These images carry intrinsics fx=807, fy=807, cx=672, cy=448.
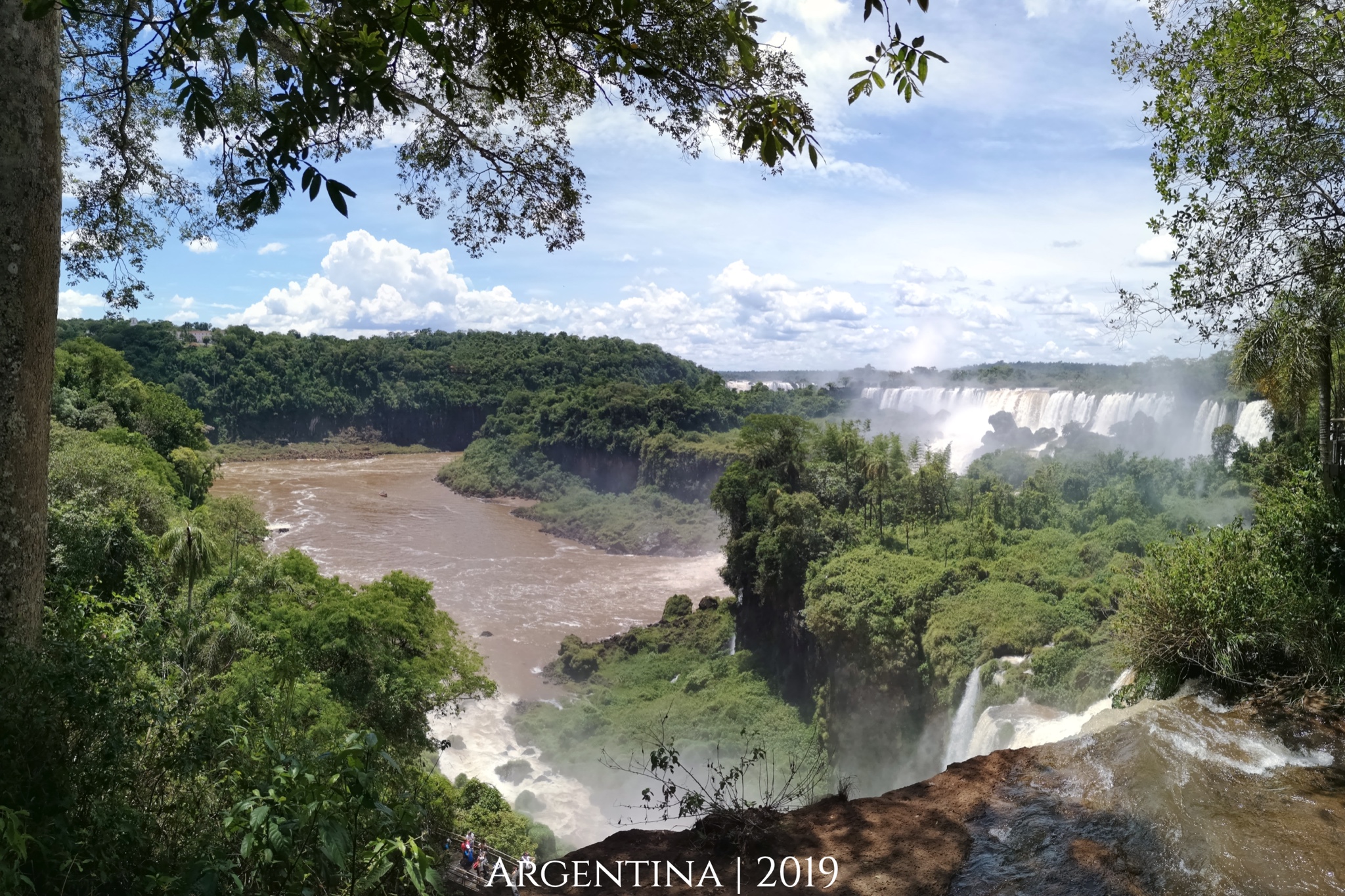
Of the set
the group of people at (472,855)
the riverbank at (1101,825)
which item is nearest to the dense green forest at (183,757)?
the group of people at (472,855)

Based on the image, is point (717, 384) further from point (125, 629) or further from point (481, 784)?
point (125, 629)

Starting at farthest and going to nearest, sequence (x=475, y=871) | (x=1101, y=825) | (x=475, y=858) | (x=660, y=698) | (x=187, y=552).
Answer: (x=660, y=698)
(x=187, y=552)
(x=475, y=858)
(x=475, y=871)
(x=1101, y=825)

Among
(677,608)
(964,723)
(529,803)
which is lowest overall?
(529,803)

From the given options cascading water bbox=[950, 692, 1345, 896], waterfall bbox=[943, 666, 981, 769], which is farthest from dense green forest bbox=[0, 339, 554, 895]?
waterfall bbox=[943, 666, 981, 769]

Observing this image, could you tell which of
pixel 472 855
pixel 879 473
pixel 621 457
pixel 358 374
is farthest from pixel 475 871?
pixel 358 374

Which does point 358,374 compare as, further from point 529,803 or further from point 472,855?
point 472,855

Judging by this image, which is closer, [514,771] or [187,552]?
[187,552]

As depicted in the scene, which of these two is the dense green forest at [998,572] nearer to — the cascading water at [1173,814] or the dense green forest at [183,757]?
the cascading water at [1173,814]
